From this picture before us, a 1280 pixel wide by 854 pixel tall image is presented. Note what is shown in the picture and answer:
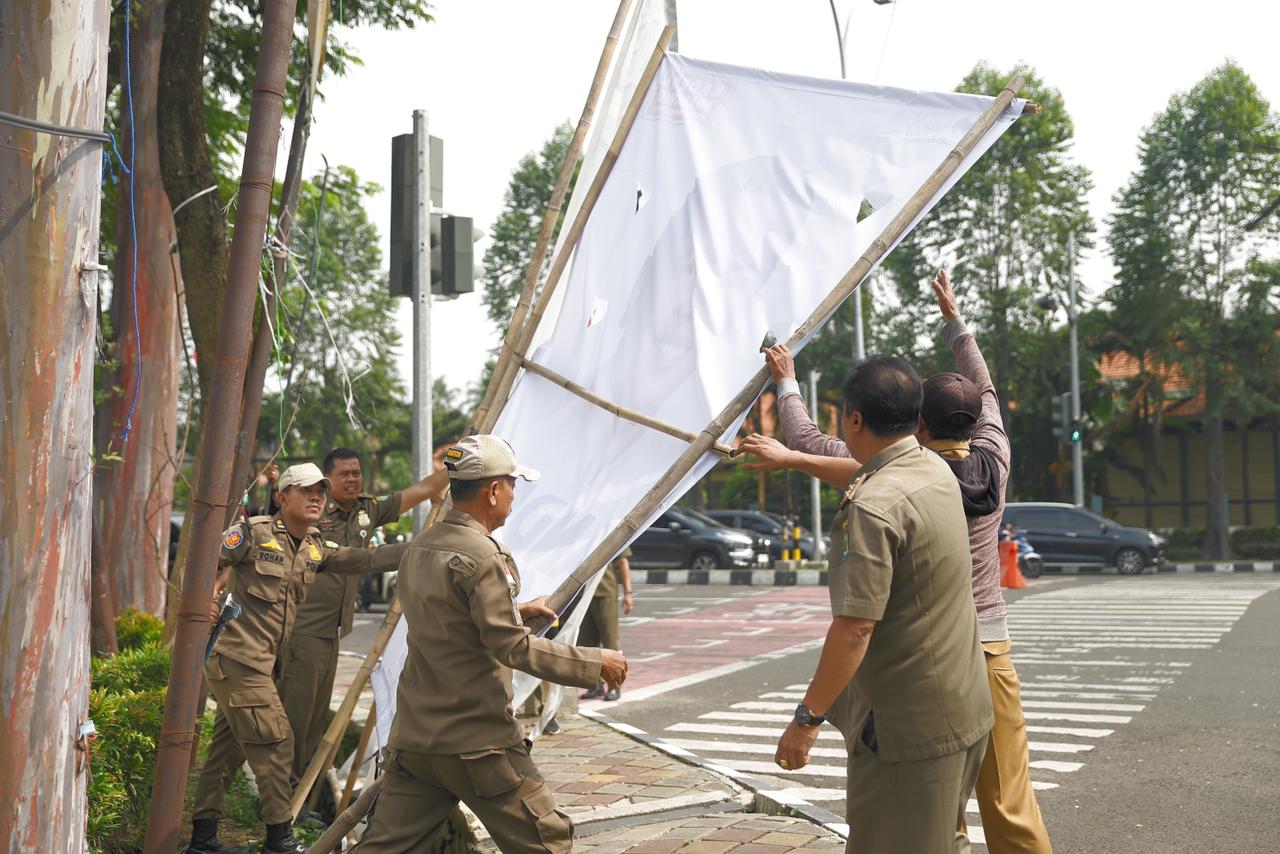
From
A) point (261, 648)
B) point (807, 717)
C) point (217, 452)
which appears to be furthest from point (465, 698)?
point (261, 648)

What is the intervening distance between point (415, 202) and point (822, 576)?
19121 mm

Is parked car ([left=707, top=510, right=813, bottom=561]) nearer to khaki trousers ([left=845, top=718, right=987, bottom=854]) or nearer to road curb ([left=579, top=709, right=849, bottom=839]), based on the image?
road curb ([left=579, top=709, right=849, bottom=839])

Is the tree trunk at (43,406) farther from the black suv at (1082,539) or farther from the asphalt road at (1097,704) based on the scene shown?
the black suv at (1082,539)

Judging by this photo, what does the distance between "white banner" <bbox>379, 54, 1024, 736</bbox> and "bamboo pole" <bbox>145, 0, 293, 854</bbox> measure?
2.75 feet

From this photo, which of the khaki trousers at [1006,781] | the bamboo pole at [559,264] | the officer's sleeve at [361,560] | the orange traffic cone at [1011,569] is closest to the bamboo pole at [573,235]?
the bamboo pole at [559,264]

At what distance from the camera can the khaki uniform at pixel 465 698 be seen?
3656mm

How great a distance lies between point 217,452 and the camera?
4.14 m

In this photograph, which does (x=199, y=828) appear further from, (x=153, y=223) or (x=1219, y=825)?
(x=153, y=223)

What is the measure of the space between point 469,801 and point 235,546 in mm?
2163

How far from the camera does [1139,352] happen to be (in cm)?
3712

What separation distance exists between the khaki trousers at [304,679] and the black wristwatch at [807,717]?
335 centimetres

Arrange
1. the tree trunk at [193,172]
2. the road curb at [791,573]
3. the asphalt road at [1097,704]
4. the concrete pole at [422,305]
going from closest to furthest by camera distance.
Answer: the asphalt road at [1097,704] → the concrete pole at [422,305] → the tree trunk at [193,172] → the road curb at [791,573]

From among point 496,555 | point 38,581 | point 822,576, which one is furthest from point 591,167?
point 822,576

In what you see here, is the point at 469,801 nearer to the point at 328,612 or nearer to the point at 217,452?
the point at 217,452
